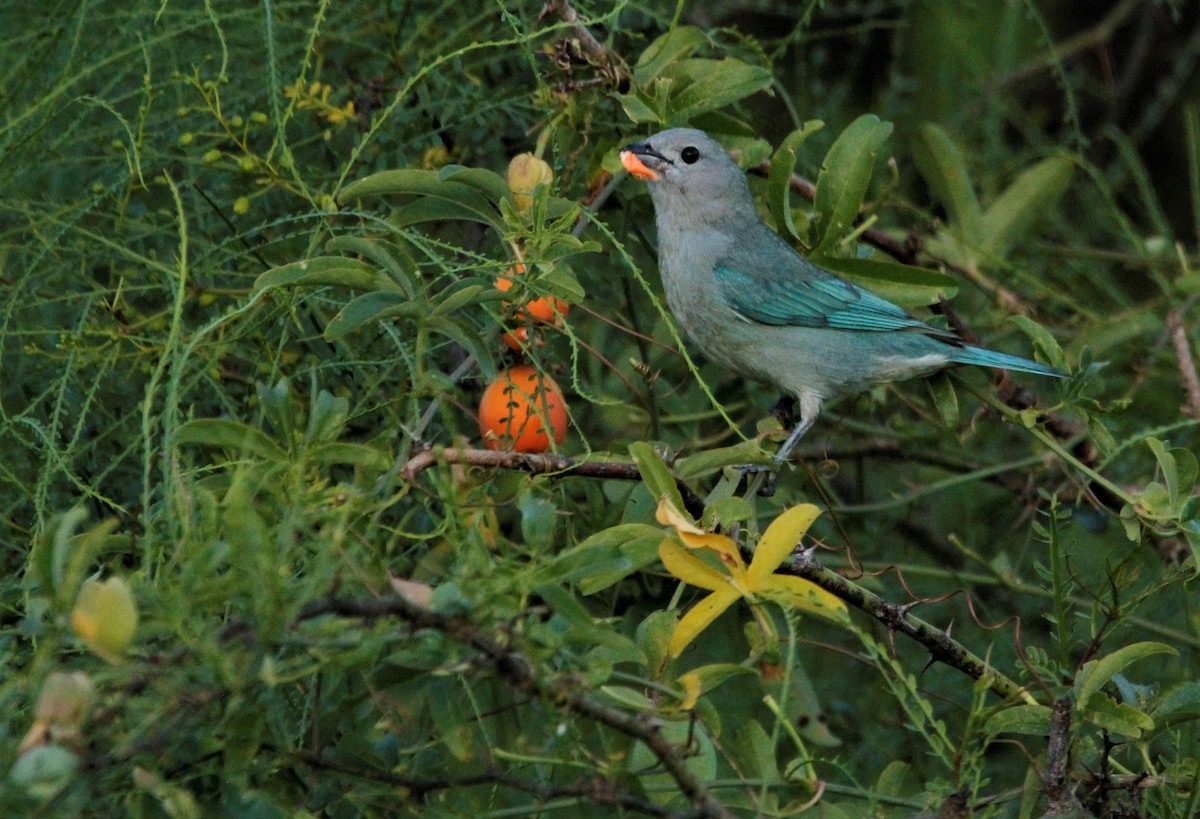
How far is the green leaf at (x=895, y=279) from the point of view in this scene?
3078 millimetres

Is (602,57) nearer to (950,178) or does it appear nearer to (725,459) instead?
(725,459)

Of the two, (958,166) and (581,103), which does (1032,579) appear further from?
(581,103)

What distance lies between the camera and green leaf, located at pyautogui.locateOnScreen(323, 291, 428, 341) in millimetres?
2205

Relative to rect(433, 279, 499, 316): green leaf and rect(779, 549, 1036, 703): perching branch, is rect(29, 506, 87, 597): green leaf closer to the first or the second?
rect(433, 279, 499, 316): green leaf

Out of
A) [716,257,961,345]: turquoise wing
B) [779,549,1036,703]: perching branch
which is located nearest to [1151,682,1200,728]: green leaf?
[779,549,1036,703]: perching branch

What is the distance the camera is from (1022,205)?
398 cm

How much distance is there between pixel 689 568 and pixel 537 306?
0.70 meters

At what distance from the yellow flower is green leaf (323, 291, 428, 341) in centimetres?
52

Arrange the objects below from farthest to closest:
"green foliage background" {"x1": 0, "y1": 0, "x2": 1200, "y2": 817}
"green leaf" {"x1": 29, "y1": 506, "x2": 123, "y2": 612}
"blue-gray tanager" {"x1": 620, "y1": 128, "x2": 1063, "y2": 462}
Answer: "blue-gray tanager" {"x1": 620, "y1": 128, "x2": 1063, "y2": 462}, "green foliage background" {"x1": 0, "y1": 0, "x2": 1200, "y2": 817}, "green leaf" {"x1": 29, "y1": 506, "x2": 123, "y2": 612}

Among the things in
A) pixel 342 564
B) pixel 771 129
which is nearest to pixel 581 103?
pixel 771 129

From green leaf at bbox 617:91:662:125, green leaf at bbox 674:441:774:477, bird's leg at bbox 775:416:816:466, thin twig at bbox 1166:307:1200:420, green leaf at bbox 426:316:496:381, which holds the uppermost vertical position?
green leaf at bbox 617:91:662:125

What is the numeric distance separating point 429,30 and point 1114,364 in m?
2.28

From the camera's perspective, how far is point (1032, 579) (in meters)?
4.09

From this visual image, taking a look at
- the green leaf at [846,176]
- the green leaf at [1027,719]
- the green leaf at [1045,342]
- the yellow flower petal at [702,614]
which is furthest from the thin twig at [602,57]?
the green leaf at [1027,719]
